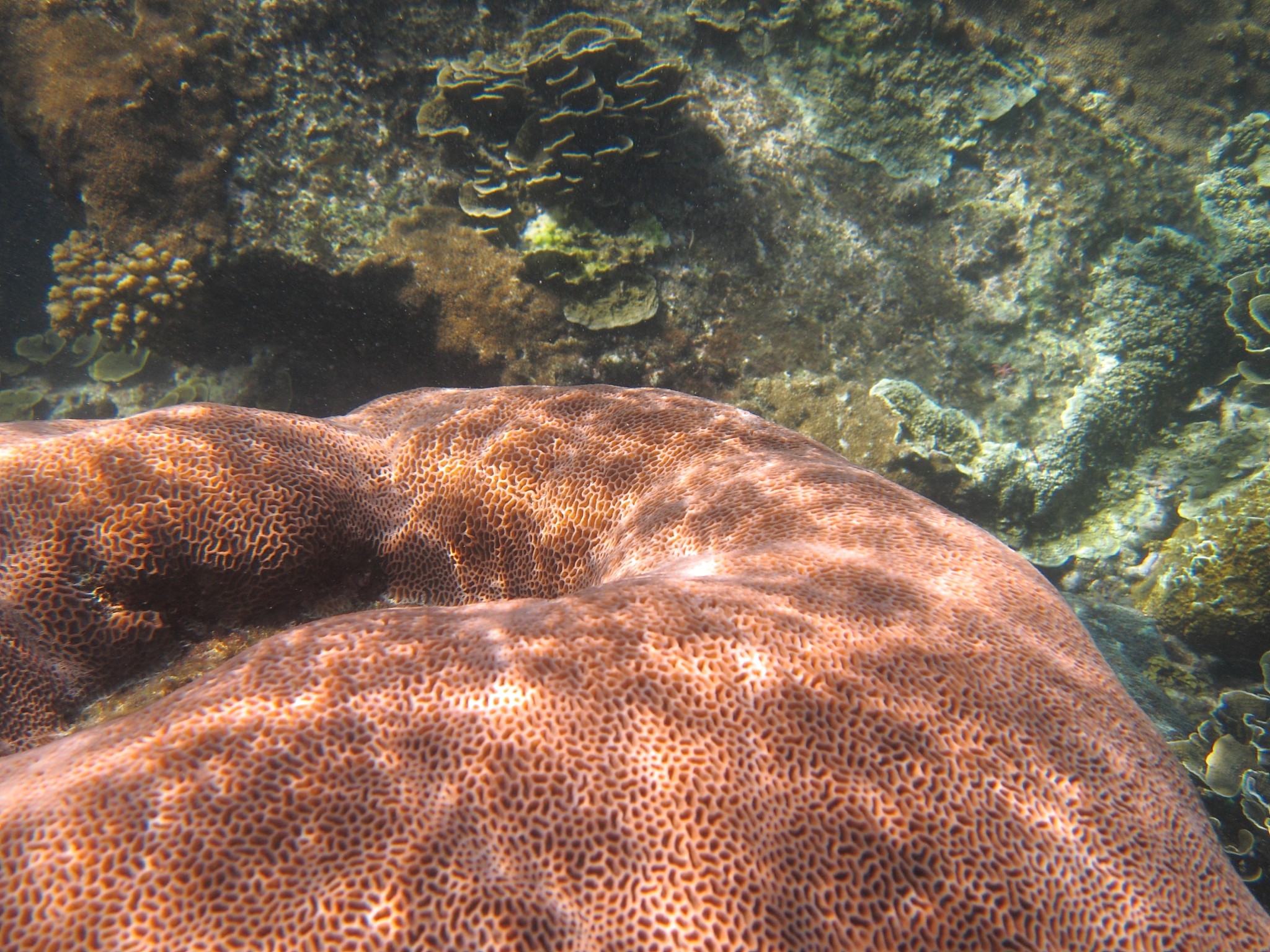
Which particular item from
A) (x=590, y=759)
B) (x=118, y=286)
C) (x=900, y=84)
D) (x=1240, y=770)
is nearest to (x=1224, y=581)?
(x=1240, y=770)

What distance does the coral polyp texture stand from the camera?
3.73 feet

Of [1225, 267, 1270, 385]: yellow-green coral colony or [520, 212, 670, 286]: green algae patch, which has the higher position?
[1225, 267, 1270, 385]: yellow-green coral colony

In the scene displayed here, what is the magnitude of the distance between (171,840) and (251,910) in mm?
214

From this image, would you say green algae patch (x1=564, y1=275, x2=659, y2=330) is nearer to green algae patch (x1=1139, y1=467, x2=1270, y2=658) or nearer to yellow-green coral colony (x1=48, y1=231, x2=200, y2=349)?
yellow-green coral colony (x1=48, y1=231, x2=200, y2=349)

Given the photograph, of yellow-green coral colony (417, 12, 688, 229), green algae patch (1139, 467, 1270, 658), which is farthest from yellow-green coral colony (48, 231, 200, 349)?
green algae patch (1139, 467, 1270, 658)

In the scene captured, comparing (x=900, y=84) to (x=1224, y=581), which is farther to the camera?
(x=900, y=84)

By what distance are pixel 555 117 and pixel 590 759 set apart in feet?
17.6

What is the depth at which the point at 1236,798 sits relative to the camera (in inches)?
146

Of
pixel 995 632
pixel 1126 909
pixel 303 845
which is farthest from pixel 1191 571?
pixel 303 845

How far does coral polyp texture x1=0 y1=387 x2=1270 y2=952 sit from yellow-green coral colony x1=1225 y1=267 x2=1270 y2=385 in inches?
254

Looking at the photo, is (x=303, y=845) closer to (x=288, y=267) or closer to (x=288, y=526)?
(x=288, y=526)

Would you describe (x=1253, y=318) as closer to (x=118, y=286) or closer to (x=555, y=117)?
(x=555, y=117)

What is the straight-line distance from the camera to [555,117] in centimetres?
517

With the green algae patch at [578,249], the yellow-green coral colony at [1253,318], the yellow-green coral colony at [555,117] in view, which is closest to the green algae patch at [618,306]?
the green algae patch at [578,249]
